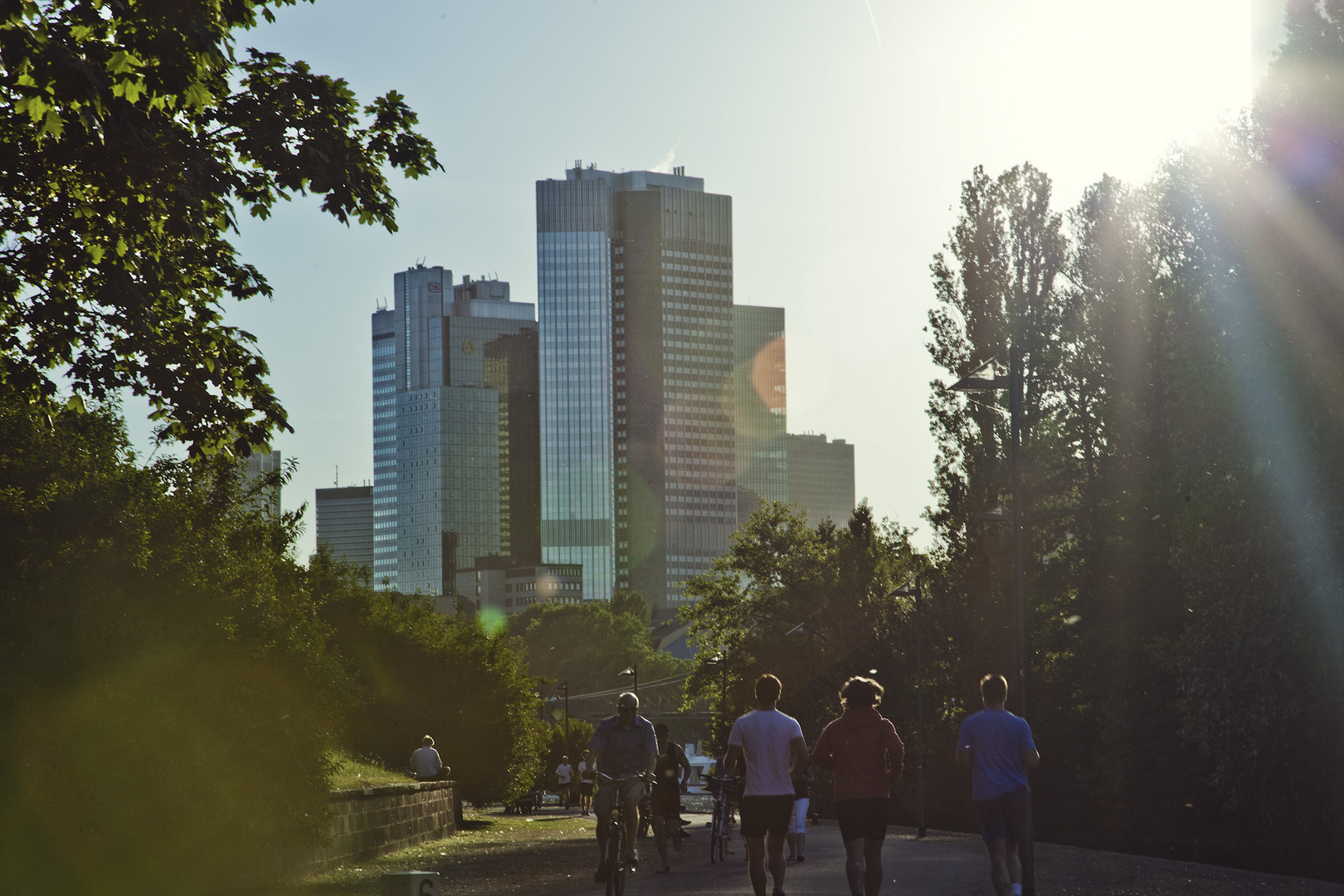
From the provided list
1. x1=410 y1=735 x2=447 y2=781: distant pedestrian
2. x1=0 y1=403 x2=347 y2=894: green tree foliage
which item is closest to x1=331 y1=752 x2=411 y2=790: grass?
x1=410 y1=735 x2=447 y2=781: distant pedestrian

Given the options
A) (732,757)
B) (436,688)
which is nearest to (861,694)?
(732,757)

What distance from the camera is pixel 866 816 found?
37.2 feet

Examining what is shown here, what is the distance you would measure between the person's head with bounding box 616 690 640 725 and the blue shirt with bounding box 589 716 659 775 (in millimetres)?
48

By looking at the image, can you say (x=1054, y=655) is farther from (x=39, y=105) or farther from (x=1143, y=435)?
(x=39, y=105)

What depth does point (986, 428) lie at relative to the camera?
40.1 meters

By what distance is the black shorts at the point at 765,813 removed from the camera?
1139cm

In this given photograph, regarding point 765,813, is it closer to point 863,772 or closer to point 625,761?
point 863,772

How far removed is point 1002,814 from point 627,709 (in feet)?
11.1

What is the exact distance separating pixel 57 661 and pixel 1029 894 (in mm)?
9055

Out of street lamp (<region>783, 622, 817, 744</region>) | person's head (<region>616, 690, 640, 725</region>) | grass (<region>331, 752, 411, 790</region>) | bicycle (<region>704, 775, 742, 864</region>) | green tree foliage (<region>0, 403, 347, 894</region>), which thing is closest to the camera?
green tree foliage (<region>0, 403, 347, 894</region>)

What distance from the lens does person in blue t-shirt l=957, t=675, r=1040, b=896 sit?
11930 millimetres

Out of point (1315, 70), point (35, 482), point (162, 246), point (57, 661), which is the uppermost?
point (1315, 70)

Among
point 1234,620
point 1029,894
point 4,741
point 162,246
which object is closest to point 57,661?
point 4,741

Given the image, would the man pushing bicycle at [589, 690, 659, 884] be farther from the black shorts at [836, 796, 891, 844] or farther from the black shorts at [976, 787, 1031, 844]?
the black shorts at [976, 787, 1031, 844]
